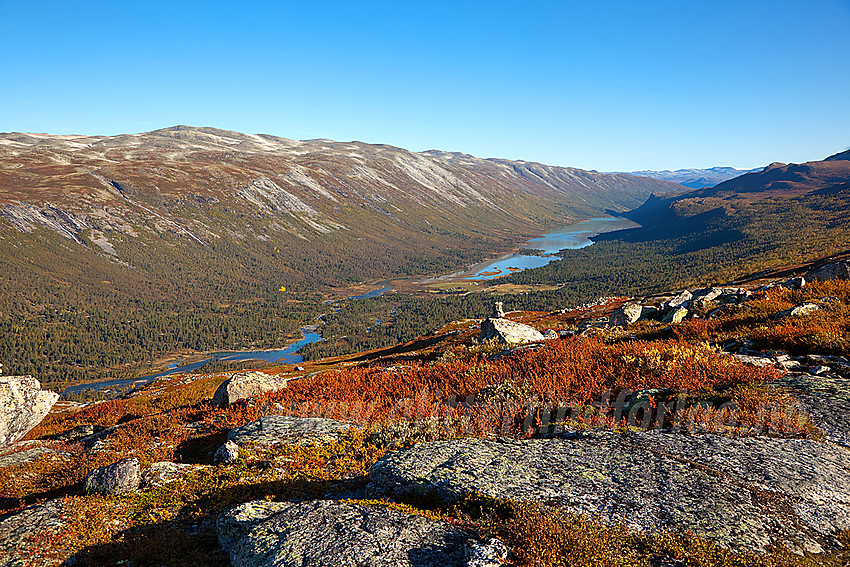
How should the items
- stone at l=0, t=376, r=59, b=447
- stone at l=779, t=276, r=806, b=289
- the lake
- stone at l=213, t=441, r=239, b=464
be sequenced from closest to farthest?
stone at l=213, t=441, r=239, b=464 < stone at l=0, t=376, r=59, b=447 < stone at l=779, t=276, r=806, b=289 < the lake

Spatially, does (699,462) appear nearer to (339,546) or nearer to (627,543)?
(627,543)

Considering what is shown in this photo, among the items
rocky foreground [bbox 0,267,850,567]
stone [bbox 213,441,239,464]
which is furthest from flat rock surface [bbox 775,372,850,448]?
stone [bbox 213,441,239,464]

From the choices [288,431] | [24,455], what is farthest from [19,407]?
[288,431]

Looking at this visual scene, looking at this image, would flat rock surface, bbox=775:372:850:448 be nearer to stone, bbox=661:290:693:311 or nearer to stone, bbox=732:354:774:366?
stone, bbox=732:354:774:366

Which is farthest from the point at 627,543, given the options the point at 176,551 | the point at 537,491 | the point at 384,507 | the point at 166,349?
the point at 166,349

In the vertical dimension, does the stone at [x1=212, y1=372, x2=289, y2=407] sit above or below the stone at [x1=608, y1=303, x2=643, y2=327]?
below

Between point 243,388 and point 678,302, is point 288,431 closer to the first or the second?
point 243,388

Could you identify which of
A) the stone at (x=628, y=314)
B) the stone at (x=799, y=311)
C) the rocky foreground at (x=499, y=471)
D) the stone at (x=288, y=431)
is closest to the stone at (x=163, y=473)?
the rocky foreground at (x=499, y=471)
